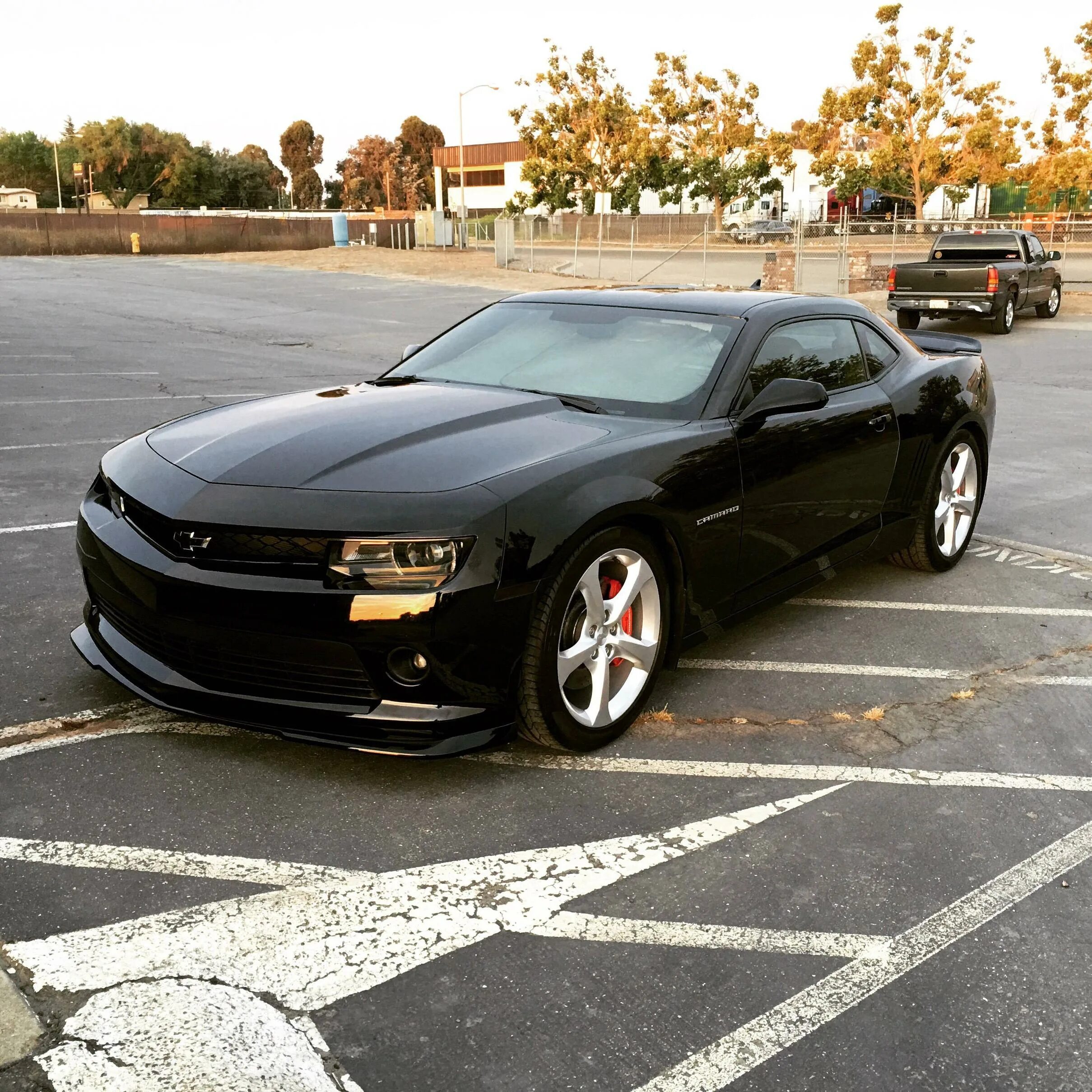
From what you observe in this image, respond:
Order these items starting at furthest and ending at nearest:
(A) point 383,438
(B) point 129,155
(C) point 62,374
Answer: (B) point 129,155, (C) point 62,374, (A) point 383,438

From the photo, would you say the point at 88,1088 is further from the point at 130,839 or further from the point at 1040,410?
the point at 1040,410

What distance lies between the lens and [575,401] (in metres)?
4.80

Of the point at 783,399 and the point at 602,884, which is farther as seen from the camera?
the point at 783,399

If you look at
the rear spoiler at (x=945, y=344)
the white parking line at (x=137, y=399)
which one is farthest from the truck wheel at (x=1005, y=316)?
the rear spoiler at (x=945, y=344)

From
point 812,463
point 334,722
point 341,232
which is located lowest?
point 334,722

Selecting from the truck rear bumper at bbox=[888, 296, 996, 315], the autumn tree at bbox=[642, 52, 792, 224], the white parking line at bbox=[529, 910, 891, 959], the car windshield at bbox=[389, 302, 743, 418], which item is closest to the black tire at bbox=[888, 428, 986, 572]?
the car windshield at bbox=[389, 302, 743, 418]

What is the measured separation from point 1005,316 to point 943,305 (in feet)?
4.67

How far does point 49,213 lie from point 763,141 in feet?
121

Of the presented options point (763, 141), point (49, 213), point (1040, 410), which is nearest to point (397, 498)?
point (1040, 410)

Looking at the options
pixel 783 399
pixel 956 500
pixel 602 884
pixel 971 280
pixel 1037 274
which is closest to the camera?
pixel 602 884

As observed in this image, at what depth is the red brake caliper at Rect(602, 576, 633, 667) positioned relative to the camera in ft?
13.8

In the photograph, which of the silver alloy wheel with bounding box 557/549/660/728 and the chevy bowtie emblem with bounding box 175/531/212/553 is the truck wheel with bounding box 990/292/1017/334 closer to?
the silver alloy wheel with bounding box 557/549/660/728

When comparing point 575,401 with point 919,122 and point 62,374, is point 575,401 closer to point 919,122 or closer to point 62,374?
point 62,374

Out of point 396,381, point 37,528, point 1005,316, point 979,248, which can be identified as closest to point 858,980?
point 396,381
